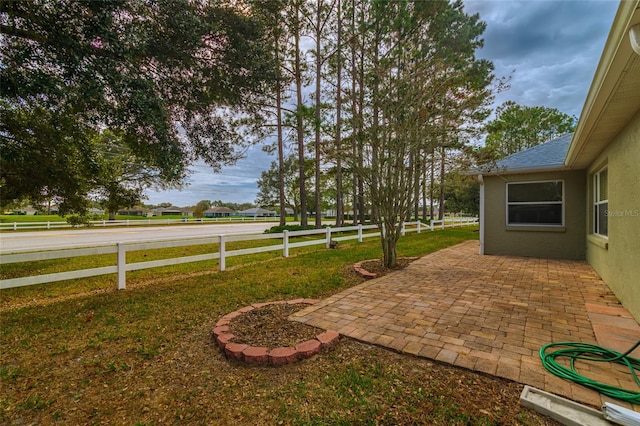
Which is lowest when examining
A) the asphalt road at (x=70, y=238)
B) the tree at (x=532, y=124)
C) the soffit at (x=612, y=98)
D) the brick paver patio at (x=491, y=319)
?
the brick paver patio at (x=491, y=319)

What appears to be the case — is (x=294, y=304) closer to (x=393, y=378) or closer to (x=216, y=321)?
(x=216, y=321)

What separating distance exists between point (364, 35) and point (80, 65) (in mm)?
6111

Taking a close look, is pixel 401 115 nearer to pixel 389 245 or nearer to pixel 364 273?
pixel 389 245

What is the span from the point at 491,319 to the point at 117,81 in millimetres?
5738

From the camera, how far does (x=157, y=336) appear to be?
10.00 ft

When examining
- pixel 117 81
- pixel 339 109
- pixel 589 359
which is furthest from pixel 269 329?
pixel 339 109

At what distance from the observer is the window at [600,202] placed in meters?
5.50

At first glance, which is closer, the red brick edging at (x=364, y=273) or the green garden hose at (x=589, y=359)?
the green garden hose at (x=589, y=359)

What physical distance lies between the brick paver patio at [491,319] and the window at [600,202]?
3.38ft

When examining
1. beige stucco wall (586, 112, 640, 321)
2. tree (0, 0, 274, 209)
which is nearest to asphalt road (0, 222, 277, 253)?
tree (0, 0, 274, 209)

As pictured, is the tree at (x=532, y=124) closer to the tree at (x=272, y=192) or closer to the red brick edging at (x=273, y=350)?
the tree at (x=272, y=192)

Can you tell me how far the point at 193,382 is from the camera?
223 cm

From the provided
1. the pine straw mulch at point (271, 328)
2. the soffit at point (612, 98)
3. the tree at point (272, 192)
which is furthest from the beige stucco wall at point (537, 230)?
the tree at point (272, 192)

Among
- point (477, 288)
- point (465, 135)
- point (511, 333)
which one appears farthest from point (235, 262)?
point (465, 135)
